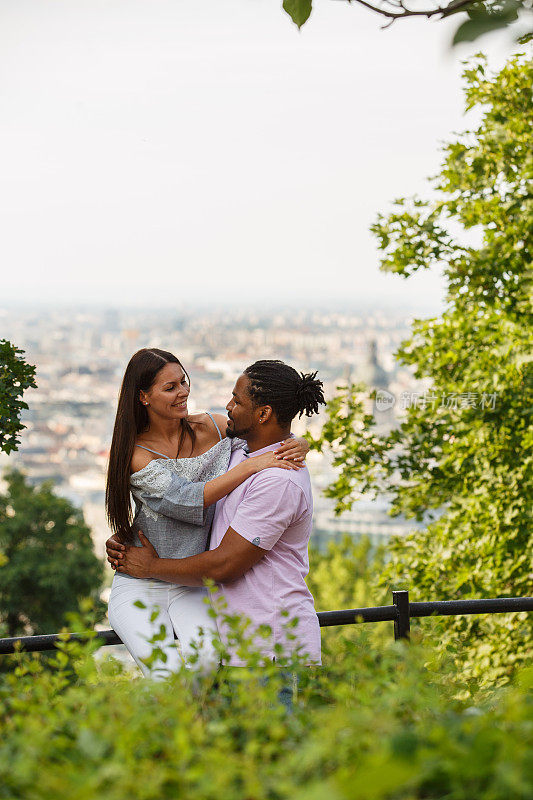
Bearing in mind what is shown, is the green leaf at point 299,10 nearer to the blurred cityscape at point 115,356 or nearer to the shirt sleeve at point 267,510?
the shirt sleeve at point 267,510

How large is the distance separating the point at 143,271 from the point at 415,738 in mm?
91578

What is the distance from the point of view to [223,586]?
6.98ft

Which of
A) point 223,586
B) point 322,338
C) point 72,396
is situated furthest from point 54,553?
point 322,338

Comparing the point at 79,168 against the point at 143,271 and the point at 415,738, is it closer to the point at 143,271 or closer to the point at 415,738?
the point at 143,271

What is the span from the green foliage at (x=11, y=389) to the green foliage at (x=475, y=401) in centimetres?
254

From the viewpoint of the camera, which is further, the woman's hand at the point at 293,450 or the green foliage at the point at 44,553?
the green foliage at the point at 44,553

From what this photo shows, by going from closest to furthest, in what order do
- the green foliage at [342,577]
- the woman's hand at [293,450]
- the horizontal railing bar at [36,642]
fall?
the horizontal railing bar at [36,642] → the woman's hand at [293,450] → the green foliage at [342,577]

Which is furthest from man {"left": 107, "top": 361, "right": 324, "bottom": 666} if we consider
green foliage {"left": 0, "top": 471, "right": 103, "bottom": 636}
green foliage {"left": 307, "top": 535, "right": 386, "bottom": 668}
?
green foliage {"left": 307, "top": 535, "right": 386, "bottom": 668}

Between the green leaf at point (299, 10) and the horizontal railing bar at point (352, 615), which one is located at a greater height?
the green leaf at point (299, 10)

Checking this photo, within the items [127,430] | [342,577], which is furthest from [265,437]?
[342,577]

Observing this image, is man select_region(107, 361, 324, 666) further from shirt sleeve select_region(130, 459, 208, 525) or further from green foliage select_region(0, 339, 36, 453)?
green foliage select_region(0, 339, 36, 453)

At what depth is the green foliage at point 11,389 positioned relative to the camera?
2.27m

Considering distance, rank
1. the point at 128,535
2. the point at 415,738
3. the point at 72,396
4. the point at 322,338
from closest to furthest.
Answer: the point at 415,738 → the point at 128,535 → the point at 72,396 → the point at 322,338

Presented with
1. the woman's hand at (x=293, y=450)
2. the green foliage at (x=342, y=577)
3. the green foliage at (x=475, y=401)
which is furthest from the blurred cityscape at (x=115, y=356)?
the woman's hand at (x=293, y=450)
